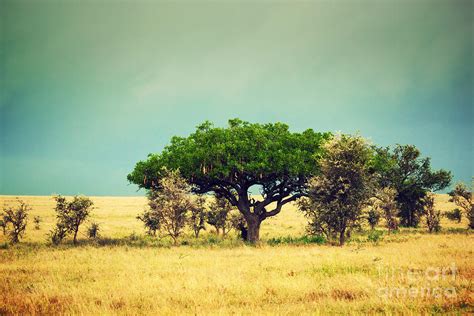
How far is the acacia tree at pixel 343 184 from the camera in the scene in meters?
27.7

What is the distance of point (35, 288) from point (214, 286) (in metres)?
8.20

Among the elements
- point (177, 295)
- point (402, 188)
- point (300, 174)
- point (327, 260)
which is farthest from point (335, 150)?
point (402, 188)

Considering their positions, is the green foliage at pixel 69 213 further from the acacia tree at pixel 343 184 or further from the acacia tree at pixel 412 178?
the acacia tree at pixel 412 178

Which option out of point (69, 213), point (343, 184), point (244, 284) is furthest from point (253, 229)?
point (69, 213)

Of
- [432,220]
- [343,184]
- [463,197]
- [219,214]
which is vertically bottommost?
[432,220]

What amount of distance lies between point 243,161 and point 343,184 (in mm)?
9427

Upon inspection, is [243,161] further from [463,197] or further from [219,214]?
[463,197]

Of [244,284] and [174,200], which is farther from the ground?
[174,200]

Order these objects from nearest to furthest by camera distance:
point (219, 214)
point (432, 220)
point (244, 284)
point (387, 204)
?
point (244, 284), point (219, 214), point (432, 220), point (387, 204)

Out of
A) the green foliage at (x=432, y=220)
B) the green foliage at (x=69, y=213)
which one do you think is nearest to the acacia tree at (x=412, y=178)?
the green foliage at (x=432, y=220)

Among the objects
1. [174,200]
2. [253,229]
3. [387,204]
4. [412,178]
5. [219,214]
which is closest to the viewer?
[174,200]

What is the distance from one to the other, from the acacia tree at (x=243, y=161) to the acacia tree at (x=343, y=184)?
219 cm

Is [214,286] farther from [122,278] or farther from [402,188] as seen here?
[402,188]

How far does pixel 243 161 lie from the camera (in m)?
29.8
